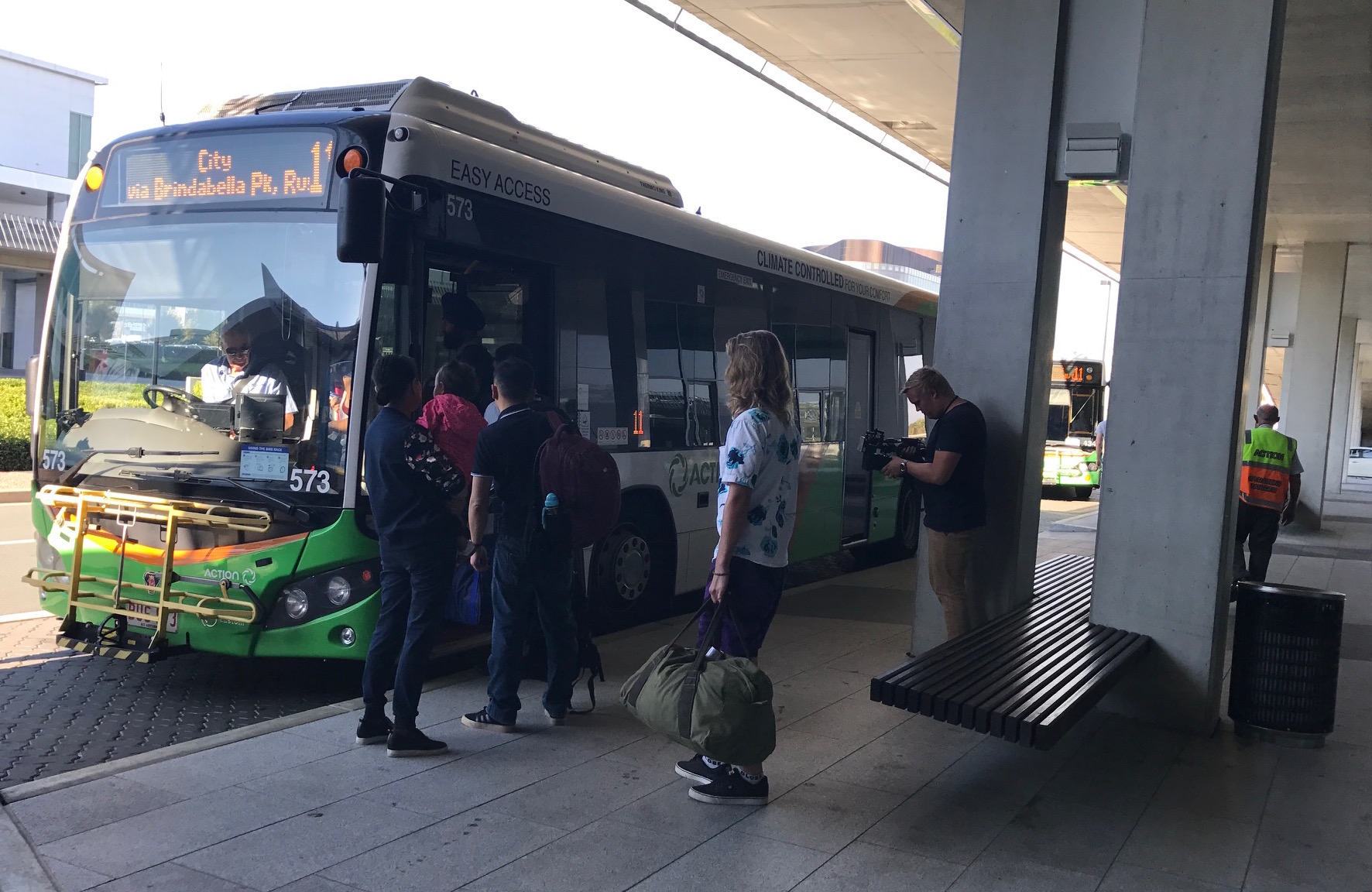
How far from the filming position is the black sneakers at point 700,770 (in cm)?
494

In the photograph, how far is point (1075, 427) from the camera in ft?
93.1

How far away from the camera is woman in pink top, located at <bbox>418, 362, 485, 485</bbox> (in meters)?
6.43

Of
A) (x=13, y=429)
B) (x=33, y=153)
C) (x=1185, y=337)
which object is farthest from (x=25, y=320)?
(x=1185, y=337)

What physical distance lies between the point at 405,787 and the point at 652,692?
1.20m

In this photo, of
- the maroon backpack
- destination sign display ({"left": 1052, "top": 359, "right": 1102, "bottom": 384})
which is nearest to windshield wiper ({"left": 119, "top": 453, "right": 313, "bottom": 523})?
the maroon backpack

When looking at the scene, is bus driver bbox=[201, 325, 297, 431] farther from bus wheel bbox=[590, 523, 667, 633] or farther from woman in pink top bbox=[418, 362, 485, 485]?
bus wheel bbox=[590, 523, 667, 633]

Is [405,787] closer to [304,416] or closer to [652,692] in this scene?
[652,692]

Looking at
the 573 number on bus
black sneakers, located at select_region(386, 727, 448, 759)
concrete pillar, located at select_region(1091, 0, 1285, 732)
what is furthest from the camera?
the 573 number on bus

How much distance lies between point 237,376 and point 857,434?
698 cm

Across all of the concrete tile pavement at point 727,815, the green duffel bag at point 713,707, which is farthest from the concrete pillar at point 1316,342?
the green duffel bag at point 713,707

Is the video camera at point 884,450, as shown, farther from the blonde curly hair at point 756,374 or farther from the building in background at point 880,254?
the building in background at point 880,254

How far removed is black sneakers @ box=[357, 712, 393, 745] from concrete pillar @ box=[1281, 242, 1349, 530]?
2049cm

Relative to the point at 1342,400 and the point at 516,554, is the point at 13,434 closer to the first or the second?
the point at 516,554

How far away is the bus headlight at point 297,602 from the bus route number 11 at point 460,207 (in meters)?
2.26
